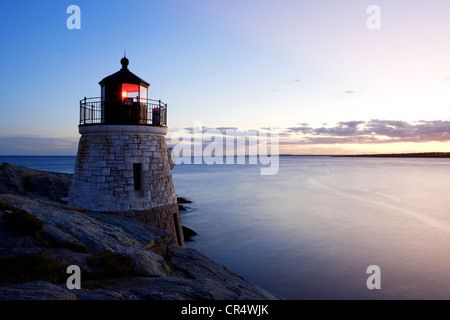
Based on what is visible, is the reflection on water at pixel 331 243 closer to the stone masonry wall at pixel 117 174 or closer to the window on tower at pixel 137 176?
the stone masonry wall at pixel 117 174

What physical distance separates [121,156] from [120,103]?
2.21 m

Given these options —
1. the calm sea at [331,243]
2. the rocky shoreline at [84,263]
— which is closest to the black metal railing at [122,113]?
the rocky shoreline at [84,263]

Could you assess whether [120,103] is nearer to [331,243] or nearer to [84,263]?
[84,263]

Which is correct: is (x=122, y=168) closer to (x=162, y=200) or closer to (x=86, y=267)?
(x=162, y=200)

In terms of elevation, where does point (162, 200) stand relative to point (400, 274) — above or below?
above

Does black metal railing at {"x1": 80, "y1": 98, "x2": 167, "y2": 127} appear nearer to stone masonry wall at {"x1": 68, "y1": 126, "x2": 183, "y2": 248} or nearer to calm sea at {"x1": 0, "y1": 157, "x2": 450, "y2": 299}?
stone masonry wall at {"x1": 68, "y1": 126, "x2": 183, "y2": 248}

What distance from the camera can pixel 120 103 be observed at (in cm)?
1245

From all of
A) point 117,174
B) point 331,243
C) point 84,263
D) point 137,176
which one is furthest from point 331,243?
point 84,263

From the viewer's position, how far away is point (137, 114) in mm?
12602

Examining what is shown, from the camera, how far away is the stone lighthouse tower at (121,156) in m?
12.1
